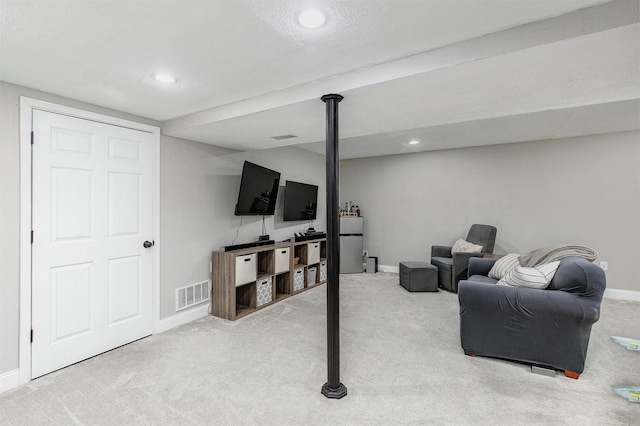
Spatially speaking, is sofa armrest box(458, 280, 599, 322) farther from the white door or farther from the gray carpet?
the white door

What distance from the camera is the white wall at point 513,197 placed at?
428cm

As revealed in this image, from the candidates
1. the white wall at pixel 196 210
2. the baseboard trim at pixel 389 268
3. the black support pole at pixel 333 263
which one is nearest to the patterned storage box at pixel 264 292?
the white wall at pixel 196 210

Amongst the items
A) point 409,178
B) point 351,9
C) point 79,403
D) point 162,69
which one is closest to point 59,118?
point 162,69

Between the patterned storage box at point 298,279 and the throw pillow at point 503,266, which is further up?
the throw pillow at point 503,266

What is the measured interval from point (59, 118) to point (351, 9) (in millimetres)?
2512

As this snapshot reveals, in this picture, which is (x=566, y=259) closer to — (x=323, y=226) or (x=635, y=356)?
(x=635, y=356)

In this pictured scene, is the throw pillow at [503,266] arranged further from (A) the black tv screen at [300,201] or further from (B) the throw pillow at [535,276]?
(A) the black tv screen at [300,201]

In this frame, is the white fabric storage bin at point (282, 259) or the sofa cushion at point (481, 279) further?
the white fabric storage bin at point (282, 259)

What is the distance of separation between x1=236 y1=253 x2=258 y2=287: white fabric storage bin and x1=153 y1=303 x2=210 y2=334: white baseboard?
55 cm

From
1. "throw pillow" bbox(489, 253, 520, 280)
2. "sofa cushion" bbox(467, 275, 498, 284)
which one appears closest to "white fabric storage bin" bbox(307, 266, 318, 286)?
"sofa cushion" bbox(467, 275, 498, 284)

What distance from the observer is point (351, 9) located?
1.38 meters

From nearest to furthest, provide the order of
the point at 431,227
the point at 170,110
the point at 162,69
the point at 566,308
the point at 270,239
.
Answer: the point at 162,69
the point at 566,308
the point at 170,110
the point at 270,239
the point at 431,227

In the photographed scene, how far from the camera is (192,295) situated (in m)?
3.53

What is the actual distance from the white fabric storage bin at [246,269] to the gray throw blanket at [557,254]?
2.98 meters
